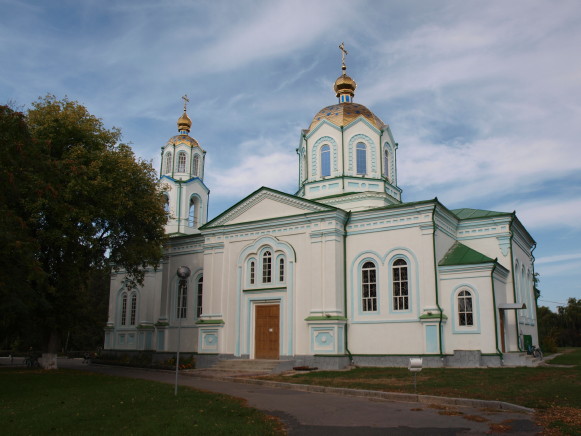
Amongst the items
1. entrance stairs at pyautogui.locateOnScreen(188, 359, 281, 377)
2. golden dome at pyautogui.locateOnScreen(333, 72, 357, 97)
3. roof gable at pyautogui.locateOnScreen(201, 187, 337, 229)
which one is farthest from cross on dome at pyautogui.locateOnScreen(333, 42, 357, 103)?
entrance stairs at pyautogui.locateOnScreen(188, 359, 281, 377)

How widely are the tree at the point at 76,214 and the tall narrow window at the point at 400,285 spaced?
392 inches

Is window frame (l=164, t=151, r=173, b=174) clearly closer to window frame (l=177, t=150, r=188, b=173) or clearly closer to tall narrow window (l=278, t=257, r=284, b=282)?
window frame (l=177, t=150, r=188, b=173)

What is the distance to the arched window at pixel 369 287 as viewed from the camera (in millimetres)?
22266

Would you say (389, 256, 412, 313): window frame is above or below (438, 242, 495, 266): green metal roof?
below

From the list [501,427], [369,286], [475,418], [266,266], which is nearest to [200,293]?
[266,266]

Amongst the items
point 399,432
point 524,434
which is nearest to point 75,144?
point 399,432

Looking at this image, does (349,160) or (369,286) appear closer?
(369,286)

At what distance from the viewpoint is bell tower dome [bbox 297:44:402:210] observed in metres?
25.9

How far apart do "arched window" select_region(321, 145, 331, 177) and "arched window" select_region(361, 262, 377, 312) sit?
6156 millimetres

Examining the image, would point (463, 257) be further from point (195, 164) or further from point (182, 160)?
point (182, 160)

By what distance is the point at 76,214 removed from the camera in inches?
709

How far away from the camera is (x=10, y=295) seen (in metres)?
14.6

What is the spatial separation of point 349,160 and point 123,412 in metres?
18.7

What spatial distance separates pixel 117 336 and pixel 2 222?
20.7 metres
